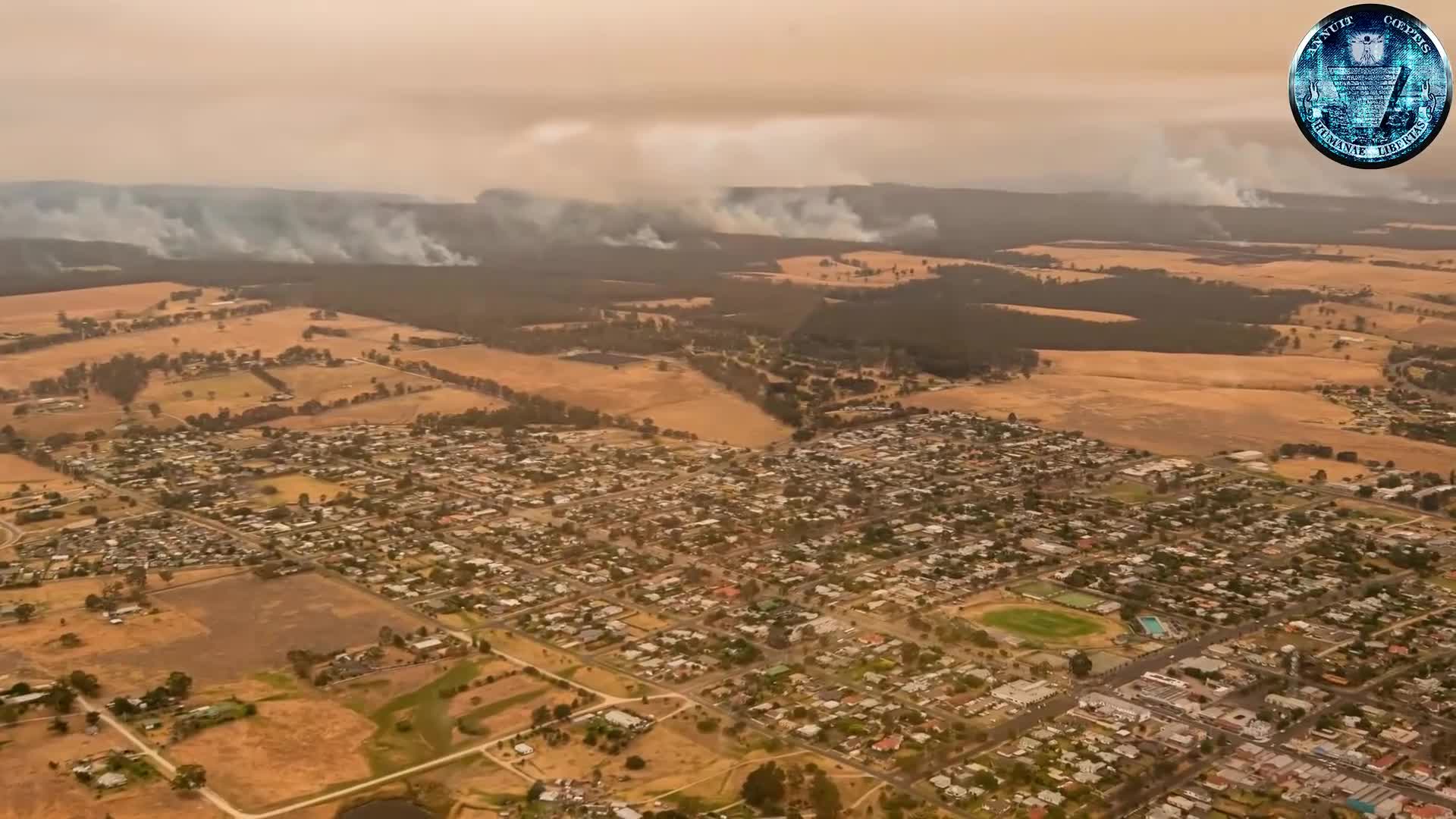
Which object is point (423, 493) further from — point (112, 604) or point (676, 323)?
point (676, 323)

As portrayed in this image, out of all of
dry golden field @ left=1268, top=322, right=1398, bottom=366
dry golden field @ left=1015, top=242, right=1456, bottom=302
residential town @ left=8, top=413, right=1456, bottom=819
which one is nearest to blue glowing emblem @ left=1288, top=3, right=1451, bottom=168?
residential town @ left=8, top=413, right=1456, bottom=819

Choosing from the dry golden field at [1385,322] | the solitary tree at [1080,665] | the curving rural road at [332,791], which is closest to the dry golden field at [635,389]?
the solitary tree at [1080,665]

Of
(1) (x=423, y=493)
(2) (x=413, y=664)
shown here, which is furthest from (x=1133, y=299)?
(2) (x=413, y=664)

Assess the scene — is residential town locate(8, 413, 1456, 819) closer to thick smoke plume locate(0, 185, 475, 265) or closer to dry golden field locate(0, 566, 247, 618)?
dry golden field locate(0, 566, 247, 618)

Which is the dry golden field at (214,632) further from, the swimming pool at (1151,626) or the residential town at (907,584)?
the swimming pool at (1151,626)

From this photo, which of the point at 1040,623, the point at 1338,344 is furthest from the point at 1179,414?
the point at 1040,623

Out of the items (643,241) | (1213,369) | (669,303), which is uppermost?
(643,241)

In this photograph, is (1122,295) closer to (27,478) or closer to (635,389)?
(635,389)
